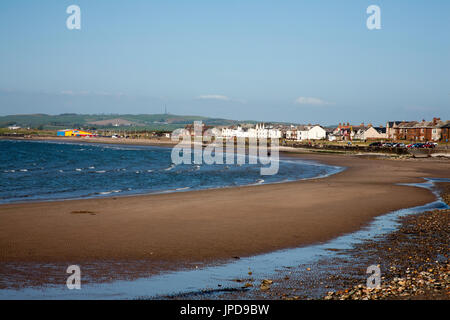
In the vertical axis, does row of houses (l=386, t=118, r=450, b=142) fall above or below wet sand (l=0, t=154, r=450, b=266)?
above

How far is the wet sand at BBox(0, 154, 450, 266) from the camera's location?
496 inches

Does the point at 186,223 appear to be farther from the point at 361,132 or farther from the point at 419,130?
the point at 361,132

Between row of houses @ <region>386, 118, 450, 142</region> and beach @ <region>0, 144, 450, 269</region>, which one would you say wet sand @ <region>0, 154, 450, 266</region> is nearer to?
beach @ <region>0, 144, 450, 269</region>

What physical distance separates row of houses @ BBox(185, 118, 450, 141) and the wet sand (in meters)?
88.2

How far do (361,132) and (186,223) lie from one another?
13362 centimetres

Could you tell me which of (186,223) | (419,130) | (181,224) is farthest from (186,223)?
(419,130)

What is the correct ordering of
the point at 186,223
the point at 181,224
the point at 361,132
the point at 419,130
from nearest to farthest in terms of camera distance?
the point at 181,224
the point at 186,223
the point at 419,130
the point at 361,132

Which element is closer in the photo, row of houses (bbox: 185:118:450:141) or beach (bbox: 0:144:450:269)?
beach (bbox: 0:144:450:269)

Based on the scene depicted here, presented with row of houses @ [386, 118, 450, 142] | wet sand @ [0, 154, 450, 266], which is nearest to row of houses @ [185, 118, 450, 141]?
row of houses @ [386, 118, 450, 142]

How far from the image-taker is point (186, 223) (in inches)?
664

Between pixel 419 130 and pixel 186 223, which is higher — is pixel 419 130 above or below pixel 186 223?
above
